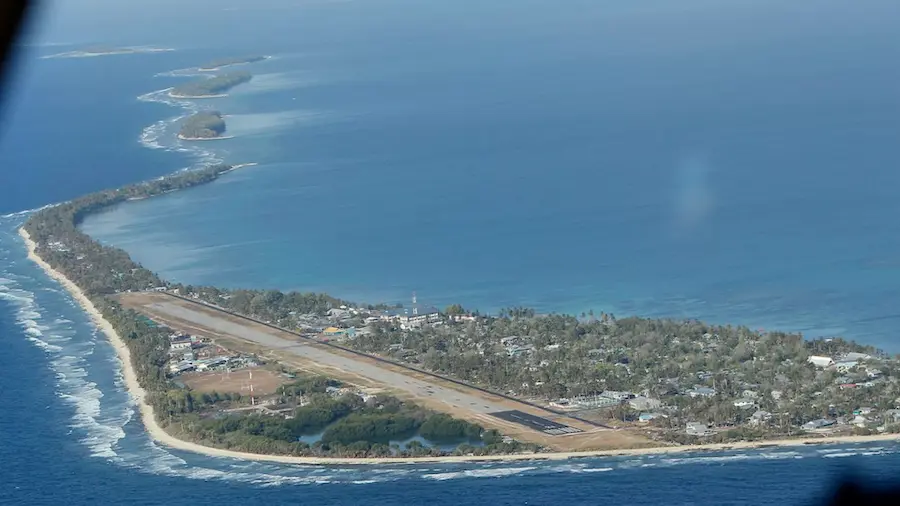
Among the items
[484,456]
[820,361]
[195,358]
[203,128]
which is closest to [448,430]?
[484,456]

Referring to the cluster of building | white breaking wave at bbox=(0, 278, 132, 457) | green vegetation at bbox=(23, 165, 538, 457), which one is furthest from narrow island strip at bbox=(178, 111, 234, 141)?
the cluster of building

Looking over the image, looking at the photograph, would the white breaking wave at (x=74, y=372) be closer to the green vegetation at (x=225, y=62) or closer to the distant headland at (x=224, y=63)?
the distant headland at (x=224, y=63)

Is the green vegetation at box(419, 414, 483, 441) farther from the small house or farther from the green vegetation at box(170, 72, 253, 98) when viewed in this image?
the green vegetation at box(170, 72, 253, 98)

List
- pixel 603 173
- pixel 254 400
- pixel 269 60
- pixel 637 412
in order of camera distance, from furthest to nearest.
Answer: pixel 269 60 < pixel 603 173 < pixel 254 400 < pixel 637 412

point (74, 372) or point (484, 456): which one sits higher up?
point (74, 372)

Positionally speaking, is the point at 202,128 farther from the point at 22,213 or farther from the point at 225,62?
the point at 225,62

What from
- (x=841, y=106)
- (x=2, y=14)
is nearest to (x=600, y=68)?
(x=841, y=106)

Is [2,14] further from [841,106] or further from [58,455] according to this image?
[841,106]
